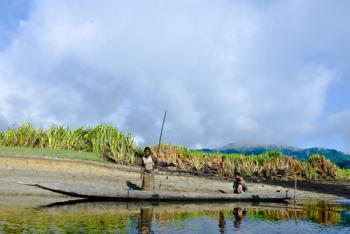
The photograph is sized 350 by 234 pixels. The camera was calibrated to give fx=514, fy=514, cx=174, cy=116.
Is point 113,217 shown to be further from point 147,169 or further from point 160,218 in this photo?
point 147,169

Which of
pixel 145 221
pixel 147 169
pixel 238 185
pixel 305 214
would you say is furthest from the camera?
pixel 238 185

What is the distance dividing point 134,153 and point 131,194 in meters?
10.6

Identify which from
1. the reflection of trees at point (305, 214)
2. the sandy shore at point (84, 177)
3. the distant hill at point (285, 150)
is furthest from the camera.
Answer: the distant hill at point (285, 150)

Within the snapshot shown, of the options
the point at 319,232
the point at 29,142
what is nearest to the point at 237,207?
the point at 319,232

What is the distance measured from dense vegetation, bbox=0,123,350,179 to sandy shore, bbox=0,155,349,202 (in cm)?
293

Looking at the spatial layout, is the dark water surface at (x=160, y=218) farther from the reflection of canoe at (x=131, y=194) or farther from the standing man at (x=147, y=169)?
the standing man at (x=147, y=169)

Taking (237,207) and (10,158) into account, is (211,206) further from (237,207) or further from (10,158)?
(10,158)

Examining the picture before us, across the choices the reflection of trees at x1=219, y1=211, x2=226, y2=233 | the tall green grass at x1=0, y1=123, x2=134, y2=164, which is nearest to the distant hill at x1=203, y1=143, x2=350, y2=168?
the tall green grass at x1=0, y1=123, x2=134, y2=164

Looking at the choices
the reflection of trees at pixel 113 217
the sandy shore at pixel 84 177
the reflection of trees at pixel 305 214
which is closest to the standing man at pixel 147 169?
the sandy shore at pixel 84 177

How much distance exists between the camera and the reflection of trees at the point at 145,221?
15.8 m

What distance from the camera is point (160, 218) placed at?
61.3ft

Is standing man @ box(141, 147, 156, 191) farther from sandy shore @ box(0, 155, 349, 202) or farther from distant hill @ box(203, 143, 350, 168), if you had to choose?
distant hill @ box(203, 143, 350, 168)

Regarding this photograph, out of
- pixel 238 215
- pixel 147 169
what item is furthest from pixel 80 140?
pixel 238 215

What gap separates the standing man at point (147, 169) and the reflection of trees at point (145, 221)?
9.14 feet
